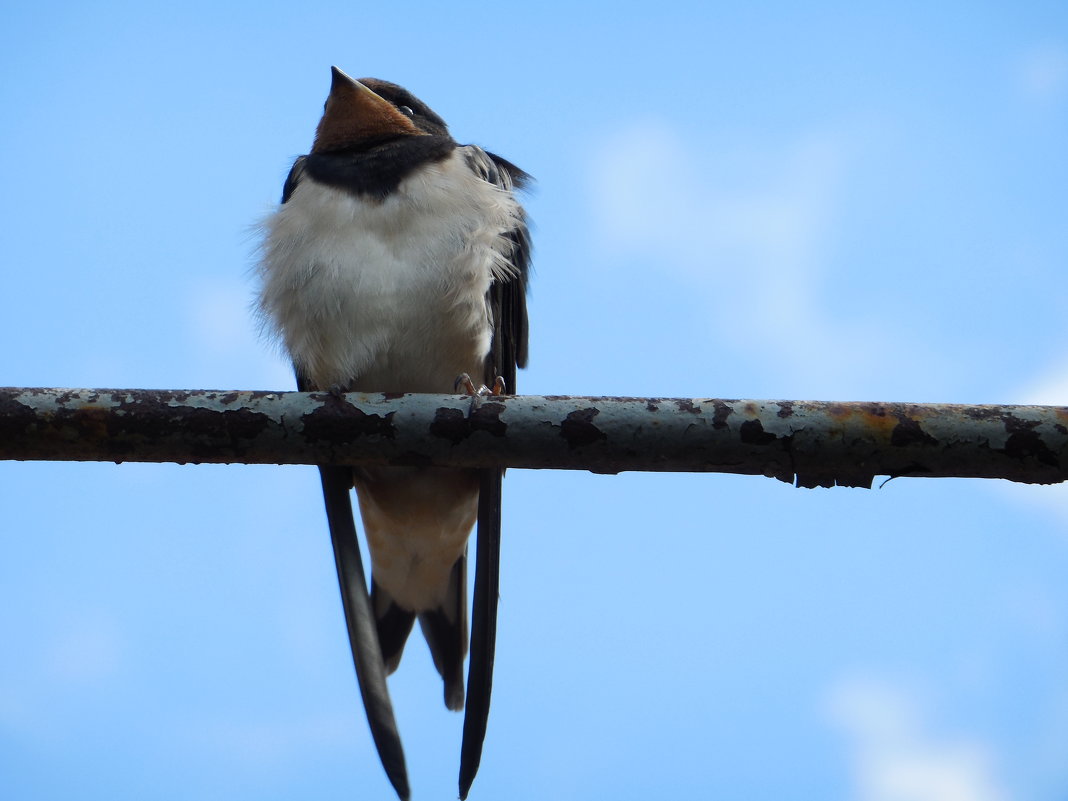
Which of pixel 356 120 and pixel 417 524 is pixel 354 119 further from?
pixel 417 524

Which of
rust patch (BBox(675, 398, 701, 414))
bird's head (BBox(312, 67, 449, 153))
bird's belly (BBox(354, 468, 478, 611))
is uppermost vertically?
bird's head (BBox(312, 67, 449, 153))

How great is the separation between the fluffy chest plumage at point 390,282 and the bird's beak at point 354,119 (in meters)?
0.43

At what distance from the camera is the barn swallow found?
332 cm

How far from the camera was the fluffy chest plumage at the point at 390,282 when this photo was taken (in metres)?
3.41

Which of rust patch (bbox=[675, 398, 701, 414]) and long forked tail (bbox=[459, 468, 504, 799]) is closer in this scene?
rust patch (bbox=[675, 398, 701, 414])

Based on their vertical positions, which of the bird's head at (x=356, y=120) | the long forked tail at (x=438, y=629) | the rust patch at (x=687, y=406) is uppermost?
the bird's head at (x=356, y=120)

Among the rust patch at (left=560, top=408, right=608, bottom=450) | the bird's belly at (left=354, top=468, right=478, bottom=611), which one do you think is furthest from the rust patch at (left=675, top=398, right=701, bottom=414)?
the bird's belly at (left=354, top=468, right=478, bottom=611)

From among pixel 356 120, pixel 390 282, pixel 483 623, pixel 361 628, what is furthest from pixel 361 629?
pixel 356 120

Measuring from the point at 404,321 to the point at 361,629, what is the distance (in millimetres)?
978

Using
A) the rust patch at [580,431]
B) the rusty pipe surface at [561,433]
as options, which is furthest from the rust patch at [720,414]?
the rust patch at [580,431]

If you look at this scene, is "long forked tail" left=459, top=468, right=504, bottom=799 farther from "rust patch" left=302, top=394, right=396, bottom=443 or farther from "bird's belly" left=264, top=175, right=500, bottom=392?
"rust patch" left=302, top=394, right=396, bottom=443

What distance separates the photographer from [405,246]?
3449 millimetres

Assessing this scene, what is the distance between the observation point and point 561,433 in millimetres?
1983

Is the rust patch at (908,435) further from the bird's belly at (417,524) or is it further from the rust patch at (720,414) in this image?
the bird's belly at (417,524)
